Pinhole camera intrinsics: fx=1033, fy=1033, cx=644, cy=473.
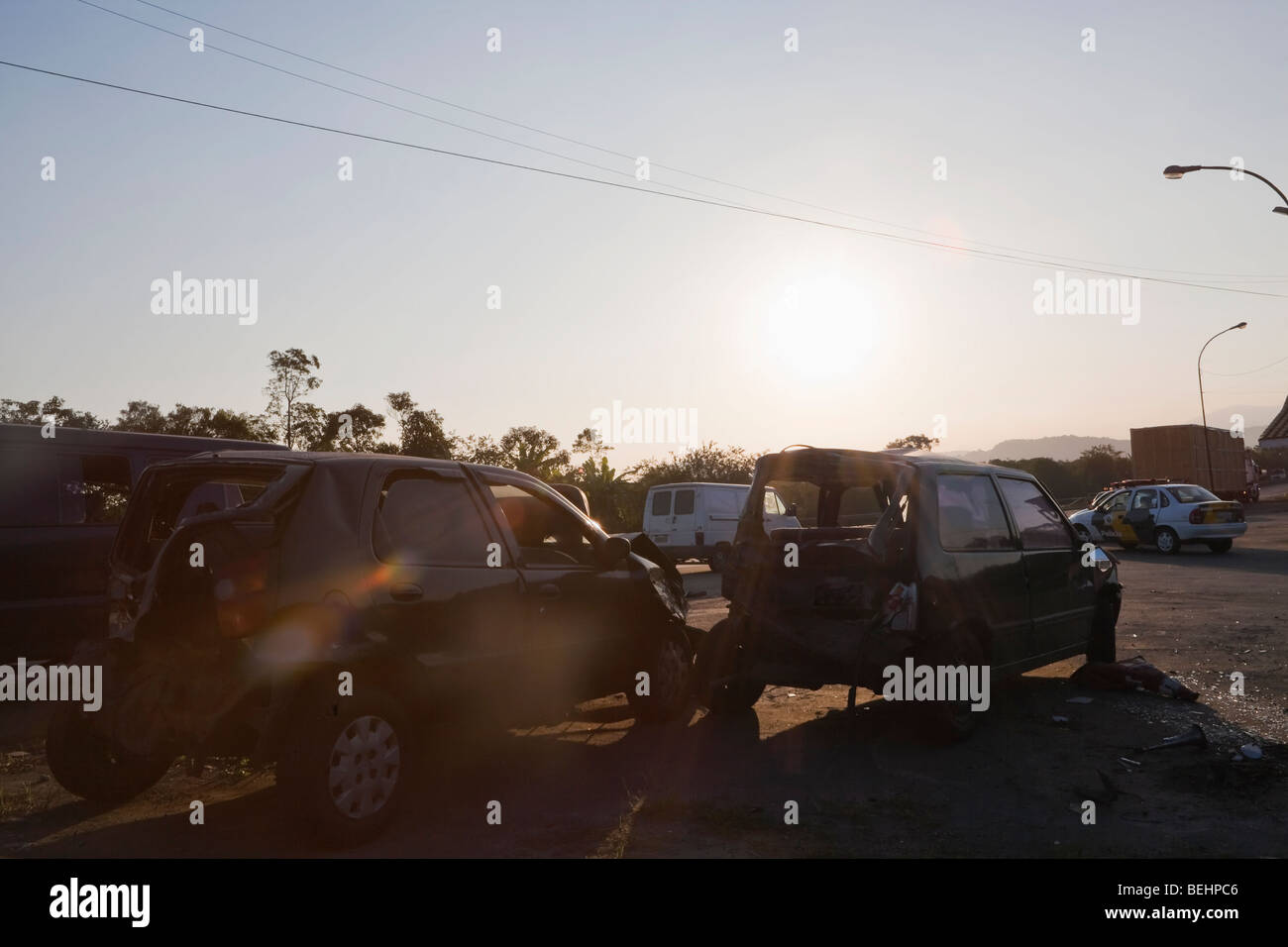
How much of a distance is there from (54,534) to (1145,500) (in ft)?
78.5

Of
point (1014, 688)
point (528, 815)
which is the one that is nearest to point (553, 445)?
point (1014, 688)

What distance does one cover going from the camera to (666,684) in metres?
7.51

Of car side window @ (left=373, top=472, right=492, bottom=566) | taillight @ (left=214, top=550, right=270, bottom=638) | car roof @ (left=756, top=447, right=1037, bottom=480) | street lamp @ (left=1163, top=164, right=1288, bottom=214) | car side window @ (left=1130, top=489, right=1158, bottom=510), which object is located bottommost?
car side window @ (left=1130, top=489, right=1158, bottom=510)

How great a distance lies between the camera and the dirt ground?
16.3 ft

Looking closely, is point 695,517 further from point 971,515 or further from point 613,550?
point 613,550

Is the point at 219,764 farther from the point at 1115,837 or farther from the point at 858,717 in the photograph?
the point at 1115,837

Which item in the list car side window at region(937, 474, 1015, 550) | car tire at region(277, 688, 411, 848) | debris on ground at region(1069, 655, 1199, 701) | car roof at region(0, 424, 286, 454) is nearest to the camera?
car tire at region(277, 688, 411, 848)

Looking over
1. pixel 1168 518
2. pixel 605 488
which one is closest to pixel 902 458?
pixel 1168 518

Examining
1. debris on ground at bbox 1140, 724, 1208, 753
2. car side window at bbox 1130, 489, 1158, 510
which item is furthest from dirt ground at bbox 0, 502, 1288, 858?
car side window at bbox 1130, 489, 1158, 510

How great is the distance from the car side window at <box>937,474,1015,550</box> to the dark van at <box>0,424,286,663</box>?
205 inches

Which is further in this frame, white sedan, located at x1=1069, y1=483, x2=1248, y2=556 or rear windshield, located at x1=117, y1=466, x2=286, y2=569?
white sedan, located at x1=1069, y1=483, x2=1248, y2=556

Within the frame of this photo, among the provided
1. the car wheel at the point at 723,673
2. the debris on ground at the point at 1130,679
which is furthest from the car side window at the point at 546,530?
the debris on ground at the point at 1130,679

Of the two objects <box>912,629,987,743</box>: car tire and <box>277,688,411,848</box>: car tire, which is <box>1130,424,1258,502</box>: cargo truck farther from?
<box>277,688,411,848</box>: car tire
